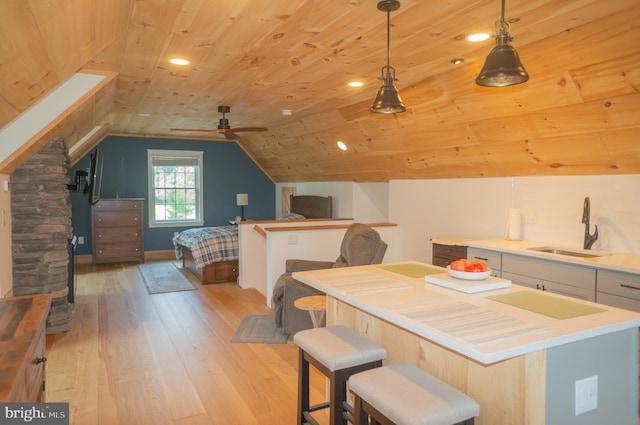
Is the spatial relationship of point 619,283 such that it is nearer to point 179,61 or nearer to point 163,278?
point 179,61

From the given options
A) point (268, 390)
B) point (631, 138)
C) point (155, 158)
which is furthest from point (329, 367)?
point (155, 158)

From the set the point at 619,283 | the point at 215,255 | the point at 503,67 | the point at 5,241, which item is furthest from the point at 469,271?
the point at 215,255

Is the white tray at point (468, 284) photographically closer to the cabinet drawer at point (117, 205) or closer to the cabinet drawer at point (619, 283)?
the cabinet drawer at point (619, 283)

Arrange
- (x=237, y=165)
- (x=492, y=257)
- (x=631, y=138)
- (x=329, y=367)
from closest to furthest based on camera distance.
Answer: (x=329, y=367), (x=631, y=138), (x=492, y=257), (x=237, y=165)

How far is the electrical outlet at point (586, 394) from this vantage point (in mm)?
1682

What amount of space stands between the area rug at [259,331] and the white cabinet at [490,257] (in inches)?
76.9

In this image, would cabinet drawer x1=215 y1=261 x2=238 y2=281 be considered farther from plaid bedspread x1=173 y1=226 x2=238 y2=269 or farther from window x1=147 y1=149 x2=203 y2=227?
window x1=147 y1=149 x2=203 y2=227

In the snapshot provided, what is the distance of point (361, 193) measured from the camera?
7.02 meters

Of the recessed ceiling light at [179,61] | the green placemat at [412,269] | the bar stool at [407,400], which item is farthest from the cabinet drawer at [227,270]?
the bar stool at [407,400]

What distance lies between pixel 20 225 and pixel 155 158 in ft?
16.4

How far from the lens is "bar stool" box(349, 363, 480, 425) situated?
148 centimetres

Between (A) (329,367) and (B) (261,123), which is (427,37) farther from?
(B) (261,123)

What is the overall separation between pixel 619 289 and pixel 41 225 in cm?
480

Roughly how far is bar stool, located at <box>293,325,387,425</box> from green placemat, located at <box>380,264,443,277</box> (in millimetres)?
561
